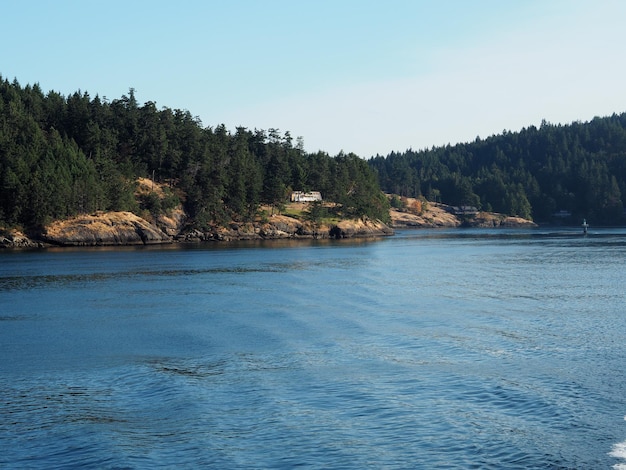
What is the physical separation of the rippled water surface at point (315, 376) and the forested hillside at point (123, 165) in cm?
7117

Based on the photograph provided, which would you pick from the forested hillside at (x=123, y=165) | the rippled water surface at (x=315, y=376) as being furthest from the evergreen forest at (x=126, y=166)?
the rippled water surface at (x=315, y=376)

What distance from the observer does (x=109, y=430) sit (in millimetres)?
23812

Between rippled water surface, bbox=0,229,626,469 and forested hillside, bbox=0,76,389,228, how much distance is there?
7117 centimetres

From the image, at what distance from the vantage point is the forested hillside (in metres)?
130

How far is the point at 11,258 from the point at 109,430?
8631 cm

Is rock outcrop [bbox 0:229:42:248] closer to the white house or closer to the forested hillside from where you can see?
the forested hillside

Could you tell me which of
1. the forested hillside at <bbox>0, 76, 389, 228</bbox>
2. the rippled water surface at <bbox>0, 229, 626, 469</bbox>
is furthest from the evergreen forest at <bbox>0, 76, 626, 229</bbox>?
the rippled water surface at <bbox>0, 229, 626, 469</bbox>

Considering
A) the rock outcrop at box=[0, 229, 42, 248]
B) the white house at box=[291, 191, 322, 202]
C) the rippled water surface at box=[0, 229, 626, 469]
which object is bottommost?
the rippled water surface at box=[0, 229, 626, 469]

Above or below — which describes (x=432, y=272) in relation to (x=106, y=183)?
below

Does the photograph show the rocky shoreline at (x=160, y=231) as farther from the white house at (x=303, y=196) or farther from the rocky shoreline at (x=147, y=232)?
the white house at (x=303, y=196)

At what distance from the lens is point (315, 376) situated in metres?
31.1

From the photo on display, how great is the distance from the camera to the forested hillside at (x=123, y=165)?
130 metres

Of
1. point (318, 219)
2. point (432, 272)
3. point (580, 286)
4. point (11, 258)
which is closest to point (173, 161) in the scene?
point (318, 219)

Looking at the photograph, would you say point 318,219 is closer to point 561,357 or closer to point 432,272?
point 432,272
